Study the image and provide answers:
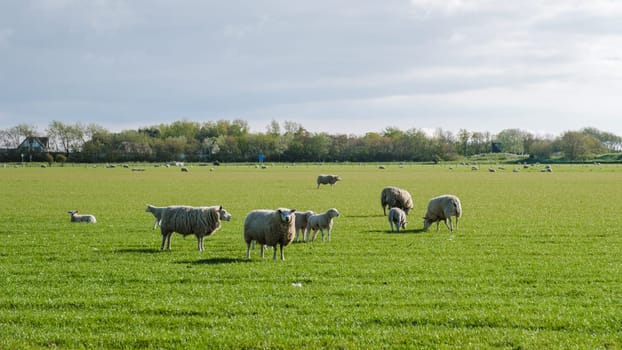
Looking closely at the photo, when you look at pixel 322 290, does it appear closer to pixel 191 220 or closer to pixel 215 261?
pixel 215 261

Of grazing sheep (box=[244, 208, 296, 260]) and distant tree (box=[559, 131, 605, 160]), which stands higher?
distant tree (box=[559, 131, 605, 160])

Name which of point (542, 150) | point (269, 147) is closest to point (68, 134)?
point (269, 147)

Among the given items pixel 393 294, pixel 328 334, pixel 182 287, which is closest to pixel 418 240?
pixel 393 294

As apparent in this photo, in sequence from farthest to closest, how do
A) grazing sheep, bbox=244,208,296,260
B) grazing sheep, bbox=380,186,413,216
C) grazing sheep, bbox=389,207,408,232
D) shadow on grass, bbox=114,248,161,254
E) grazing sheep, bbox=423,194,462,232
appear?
grazing sheep, bbox=380,186,413,216, grazing sheep, bbox=389,207,408,232, grazing sheep, bbox=423,194,462,232, shadow on grass, bbox=114,248,161,254, grazing sheep, bbox=244,208,296,260

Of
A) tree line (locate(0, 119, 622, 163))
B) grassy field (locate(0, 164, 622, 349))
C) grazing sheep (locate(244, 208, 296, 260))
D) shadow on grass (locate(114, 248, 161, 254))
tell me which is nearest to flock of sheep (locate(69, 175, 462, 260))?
grazing sheep (locate(244, 208, 296, 260))

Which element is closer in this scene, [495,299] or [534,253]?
[495,299]

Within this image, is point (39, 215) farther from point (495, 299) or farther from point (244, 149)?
point (244, 149)

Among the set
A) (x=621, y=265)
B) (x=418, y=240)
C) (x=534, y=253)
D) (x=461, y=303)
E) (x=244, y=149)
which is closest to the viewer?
(x=461, y=303)

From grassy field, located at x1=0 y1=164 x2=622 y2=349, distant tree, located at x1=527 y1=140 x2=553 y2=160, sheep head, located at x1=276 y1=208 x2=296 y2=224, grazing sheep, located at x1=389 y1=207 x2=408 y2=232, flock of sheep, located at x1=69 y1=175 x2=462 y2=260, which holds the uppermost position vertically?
distant tree, located at x1=527 y1=140 x2=553 y2=160

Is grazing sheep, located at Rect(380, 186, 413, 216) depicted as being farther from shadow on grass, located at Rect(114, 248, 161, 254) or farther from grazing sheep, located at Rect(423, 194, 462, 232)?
shadow on grass, located at Rect(114, 248, 161, 254)

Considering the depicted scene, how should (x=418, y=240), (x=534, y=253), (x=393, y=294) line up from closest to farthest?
(x=393, y=294) → (x=534, y=253) → (x=418, y=240)

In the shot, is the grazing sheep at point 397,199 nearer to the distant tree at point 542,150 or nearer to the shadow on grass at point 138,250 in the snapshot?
the shadow on grass at point 138,250

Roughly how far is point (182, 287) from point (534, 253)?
417 inches

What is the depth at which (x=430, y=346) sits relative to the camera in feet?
28.5
